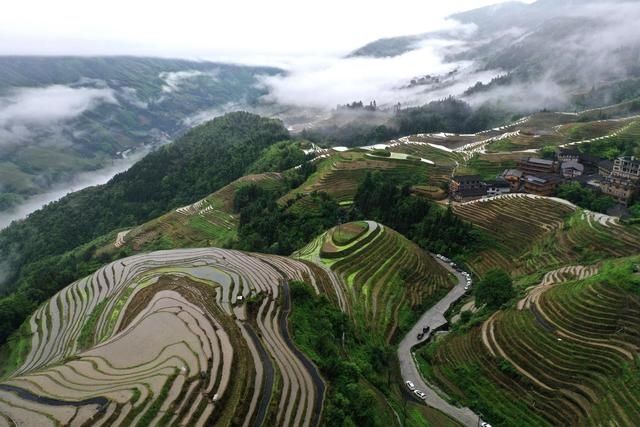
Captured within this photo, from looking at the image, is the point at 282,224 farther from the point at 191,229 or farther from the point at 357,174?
the point at 357,174

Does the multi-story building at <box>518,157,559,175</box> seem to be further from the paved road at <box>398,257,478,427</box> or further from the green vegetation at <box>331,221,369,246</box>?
the green vegetation at <box>331,221,369,246</box>

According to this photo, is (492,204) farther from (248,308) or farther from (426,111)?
(426,111)

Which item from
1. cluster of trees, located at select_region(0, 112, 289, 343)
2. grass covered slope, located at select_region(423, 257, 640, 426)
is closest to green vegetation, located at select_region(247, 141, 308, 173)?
cluster of trees, located at select_region(0, 112, 289, 343)

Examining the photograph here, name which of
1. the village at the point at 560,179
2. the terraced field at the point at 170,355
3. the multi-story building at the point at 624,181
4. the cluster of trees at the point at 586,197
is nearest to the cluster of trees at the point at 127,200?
the terraced field at the point at 170,355

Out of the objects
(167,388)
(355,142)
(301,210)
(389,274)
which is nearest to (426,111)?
(355,142)

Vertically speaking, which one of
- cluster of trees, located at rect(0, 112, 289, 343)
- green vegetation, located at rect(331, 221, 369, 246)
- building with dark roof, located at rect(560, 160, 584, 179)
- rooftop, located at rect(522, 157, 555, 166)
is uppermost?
rooftop, located at rect(522, 157, 555, 166)

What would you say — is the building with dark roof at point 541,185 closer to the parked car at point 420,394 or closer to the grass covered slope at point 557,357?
the grass covered slope at point 557,357
